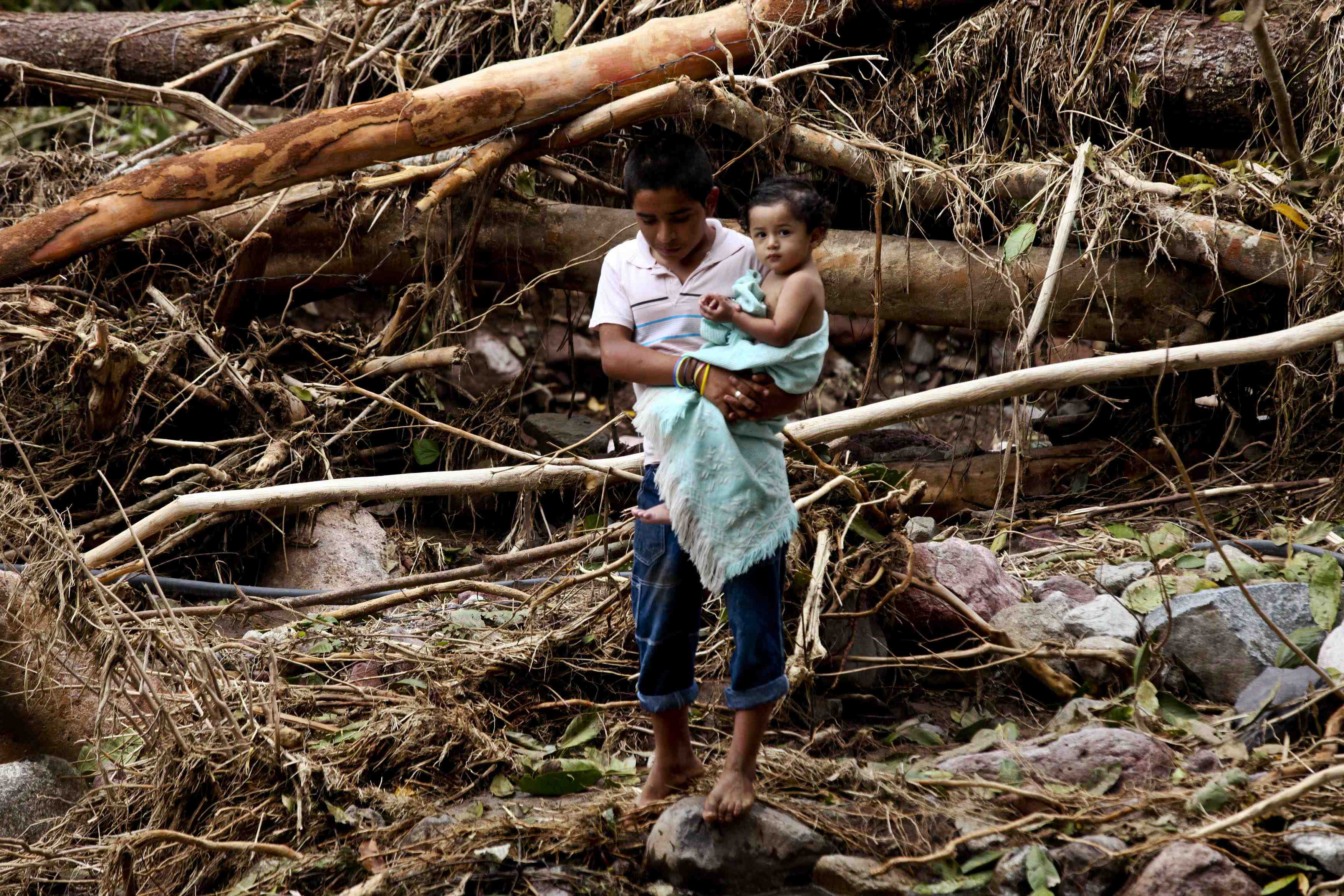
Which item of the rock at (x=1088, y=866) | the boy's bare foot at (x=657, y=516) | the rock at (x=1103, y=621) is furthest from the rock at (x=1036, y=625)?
the boy's bare foot at (x=657, y=516)

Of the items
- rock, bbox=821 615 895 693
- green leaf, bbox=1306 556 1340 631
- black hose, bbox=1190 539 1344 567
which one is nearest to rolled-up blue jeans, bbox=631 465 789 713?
rock, bbox=821 615 895 693

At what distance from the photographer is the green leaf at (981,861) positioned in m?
2.57

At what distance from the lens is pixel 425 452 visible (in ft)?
17.2

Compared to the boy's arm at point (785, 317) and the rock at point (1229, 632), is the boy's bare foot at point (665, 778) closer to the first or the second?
the boy's arm at point (785, 317)

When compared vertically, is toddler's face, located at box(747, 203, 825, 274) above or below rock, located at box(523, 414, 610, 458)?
above

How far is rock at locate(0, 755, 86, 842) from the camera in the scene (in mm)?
3199

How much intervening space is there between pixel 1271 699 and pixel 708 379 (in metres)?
1.79

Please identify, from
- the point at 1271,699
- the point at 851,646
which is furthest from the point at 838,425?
the point at 1271,699

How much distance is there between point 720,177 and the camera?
5312 millimetres

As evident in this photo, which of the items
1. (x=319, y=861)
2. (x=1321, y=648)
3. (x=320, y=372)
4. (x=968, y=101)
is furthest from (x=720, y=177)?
(x=319, y=861)

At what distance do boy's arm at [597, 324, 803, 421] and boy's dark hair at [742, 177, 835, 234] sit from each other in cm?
33

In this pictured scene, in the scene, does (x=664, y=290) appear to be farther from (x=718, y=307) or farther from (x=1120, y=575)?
(x=1120, y=575)

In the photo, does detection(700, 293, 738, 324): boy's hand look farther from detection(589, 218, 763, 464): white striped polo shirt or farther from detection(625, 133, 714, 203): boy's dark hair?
detection(625, 133, 714, 203): boy's dark hair

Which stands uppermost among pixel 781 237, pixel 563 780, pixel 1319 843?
pixel 781 237
